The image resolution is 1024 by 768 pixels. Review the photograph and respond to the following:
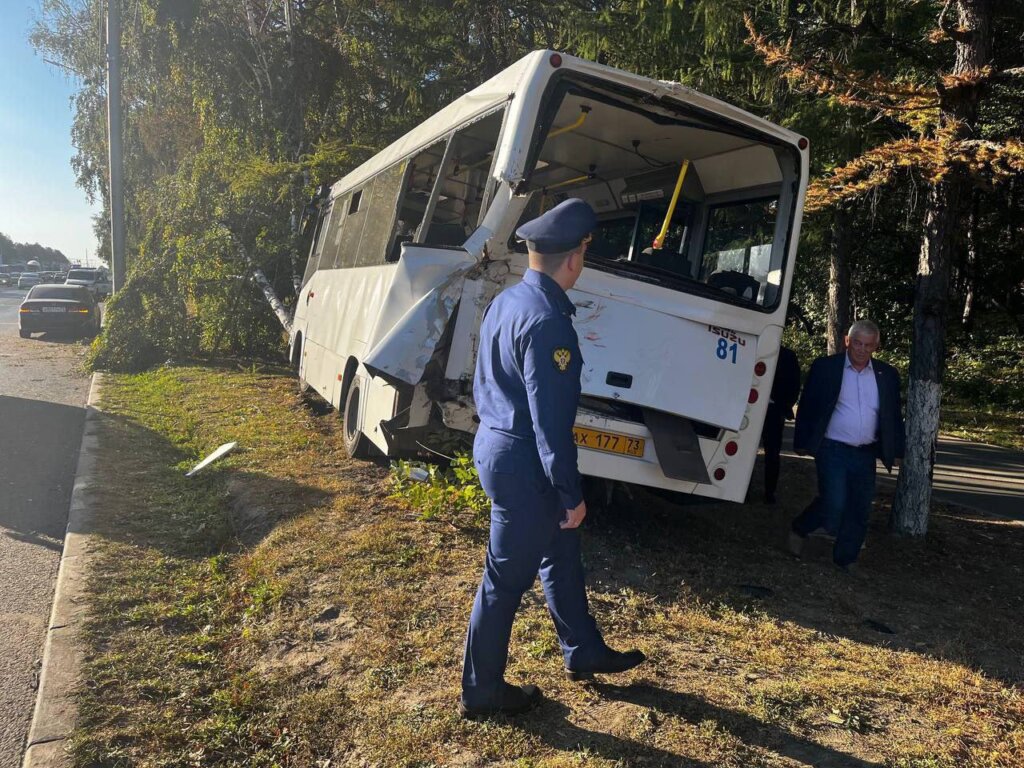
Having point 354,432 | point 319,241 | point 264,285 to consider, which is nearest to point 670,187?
point 354,432

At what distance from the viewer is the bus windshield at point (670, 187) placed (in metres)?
6.04

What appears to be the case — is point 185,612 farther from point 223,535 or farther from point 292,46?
point 292,46

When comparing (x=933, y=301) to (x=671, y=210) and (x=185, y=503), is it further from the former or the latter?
(x=185, y=503)

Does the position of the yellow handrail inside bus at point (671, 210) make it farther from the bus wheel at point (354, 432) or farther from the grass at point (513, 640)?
the bus wheel at point (354, 432)

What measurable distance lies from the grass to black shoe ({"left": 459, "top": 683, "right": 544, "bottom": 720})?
0.06m

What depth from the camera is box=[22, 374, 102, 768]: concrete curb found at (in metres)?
3.58

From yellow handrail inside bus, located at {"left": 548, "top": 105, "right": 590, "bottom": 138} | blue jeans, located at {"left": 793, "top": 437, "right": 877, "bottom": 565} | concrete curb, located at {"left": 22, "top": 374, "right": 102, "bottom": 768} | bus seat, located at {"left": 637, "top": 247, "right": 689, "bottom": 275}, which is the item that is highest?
yellow handrail inside bus, located at {"left": 548, "top": 105, "right": 590, "bottom": 138}

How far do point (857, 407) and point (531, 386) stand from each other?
3.88 meters

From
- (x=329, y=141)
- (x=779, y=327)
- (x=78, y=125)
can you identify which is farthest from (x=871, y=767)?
(x=78, y=125)

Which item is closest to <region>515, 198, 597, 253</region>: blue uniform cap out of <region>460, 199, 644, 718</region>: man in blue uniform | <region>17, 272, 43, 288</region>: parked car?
<region>460, 199, 644, 718</region>: man in blue uniform

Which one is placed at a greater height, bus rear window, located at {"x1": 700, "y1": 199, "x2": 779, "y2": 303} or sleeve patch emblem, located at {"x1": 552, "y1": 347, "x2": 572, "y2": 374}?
bus rear window, located at {"x1": 700, "y1": 199, "x2": 779, "y2": 303}

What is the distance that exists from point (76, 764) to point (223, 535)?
10.1ft

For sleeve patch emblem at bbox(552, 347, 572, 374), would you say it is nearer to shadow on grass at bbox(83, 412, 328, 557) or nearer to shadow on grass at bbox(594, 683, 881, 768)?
shadow on grass at bbox(594, 683, 881, 768)

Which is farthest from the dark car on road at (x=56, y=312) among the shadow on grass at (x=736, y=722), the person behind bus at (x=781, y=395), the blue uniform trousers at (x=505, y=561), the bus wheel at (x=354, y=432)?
the shadow on grass at (x=736, y=722)
